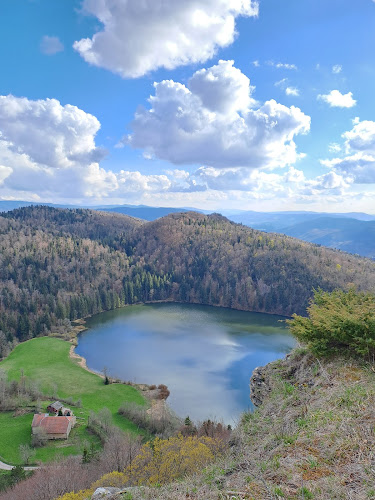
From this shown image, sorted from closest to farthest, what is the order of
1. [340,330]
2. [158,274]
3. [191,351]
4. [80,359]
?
[340,330], [80,359], [191,351], [158,274]

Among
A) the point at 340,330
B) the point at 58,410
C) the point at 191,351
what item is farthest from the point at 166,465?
the point at 191,351

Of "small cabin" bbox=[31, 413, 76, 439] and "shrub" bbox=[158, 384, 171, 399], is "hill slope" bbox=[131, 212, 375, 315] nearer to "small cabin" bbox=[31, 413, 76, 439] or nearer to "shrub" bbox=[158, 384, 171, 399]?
"shrub" bbox=[158, 384, 171, 399]

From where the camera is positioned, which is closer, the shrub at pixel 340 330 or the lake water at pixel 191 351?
the shrub at pixel 340 330

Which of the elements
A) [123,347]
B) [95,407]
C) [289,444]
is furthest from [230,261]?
[289,444]

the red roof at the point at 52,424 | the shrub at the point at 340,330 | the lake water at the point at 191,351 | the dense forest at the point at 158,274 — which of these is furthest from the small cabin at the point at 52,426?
the dense forest at the point at 158,274

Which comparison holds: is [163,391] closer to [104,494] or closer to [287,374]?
[287,374]

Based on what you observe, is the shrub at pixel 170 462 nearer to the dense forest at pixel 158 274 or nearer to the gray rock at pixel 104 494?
the gray rock at pixel 104 494
